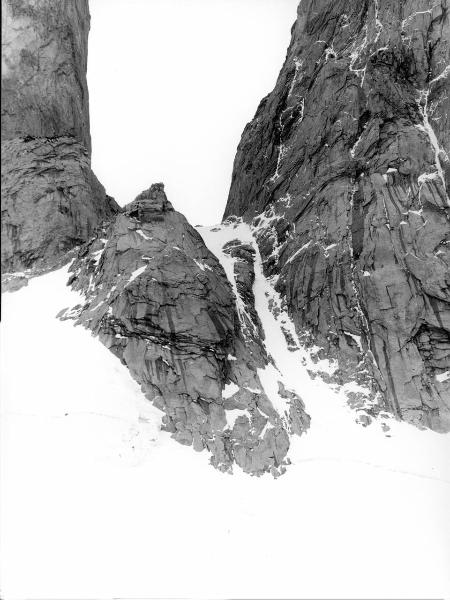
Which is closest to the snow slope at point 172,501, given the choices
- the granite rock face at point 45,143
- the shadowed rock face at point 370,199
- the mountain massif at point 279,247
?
the mountain massif at point 279,247

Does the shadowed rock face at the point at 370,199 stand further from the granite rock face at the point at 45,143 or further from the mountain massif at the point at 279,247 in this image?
the granite rock face at the point at 45,143

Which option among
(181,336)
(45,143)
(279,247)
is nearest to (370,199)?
(279,247)

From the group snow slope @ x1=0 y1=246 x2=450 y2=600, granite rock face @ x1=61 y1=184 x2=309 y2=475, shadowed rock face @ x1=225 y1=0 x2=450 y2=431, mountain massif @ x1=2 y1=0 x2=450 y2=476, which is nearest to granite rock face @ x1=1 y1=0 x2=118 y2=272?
mountain massif @ x1=2 y1=0 x2=450 y2=476

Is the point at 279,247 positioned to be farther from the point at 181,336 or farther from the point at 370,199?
the point at 181,336

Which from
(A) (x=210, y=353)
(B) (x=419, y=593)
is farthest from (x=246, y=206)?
(B) (x=419, y=593)

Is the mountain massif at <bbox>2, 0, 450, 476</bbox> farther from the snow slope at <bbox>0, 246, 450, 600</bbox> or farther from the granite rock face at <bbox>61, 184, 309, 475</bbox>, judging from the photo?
the snow slope at <bbox>0, 246, 450, 600</bbox>

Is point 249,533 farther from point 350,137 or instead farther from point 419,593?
point 350,137

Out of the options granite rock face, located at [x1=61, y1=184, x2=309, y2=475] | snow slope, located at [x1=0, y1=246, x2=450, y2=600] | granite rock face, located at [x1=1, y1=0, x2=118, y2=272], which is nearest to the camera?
snow slope, located at [x1=0, y1=246, x2=450, y2=600]
